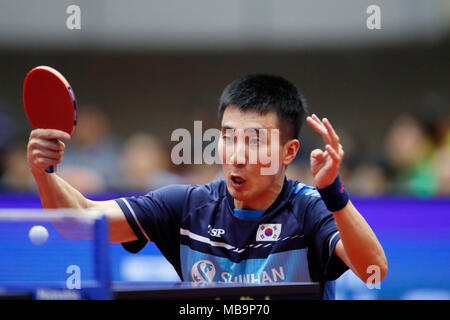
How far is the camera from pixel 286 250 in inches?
117

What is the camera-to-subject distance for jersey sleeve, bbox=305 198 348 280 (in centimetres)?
279

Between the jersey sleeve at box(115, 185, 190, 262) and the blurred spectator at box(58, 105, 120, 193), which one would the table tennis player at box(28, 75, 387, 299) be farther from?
the blurred spectator at box(58, 105, 120, 193)

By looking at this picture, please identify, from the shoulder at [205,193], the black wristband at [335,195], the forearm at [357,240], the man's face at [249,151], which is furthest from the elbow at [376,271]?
the shoulder at [205,193]

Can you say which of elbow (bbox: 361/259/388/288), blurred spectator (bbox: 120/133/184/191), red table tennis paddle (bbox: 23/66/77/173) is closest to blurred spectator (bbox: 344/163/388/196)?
blurred spectator (bbox: 120/133/184/191)

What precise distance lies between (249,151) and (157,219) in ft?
1.99

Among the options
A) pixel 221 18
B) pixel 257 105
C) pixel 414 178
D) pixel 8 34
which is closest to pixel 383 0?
pixel 221 18

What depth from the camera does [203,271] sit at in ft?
10.0

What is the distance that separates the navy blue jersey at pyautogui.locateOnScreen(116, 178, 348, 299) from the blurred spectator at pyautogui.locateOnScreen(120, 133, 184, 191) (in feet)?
8.76

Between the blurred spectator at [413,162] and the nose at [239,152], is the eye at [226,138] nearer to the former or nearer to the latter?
the nose at [239,152]

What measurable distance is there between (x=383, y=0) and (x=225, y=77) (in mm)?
2615

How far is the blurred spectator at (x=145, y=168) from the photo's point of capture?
6.13 meters

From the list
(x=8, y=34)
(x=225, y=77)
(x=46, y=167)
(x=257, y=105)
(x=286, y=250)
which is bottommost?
(x=286, y=250)
